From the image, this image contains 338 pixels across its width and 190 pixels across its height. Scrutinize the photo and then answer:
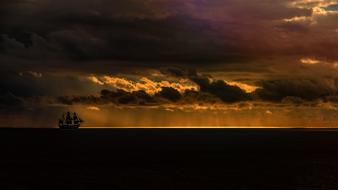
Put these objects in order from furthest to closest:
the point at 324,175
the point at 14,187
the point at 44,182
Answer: the point at 324,175, the point at 44,182, the point at 14,187

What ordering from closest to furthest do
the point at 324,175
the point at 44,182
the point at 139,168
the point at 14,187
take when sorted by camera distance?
the point at 14,187 → the point at 44,182 → the point at 324,175 → the point at 139,168

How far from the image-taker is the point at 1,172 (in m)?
94.7

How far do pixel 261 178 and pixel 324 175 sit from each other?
44.9 ft

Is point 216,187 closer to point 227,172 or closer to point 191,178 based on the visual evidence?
point 191,178

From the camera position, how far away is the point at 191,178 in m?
87.3

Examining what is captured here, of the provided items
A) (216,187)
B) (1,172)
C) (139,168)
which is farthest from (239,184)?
(1,172)

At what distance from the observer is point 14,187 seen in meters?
73.8

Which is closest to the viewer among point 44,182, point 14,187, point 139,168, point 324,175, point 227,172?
point 14,187

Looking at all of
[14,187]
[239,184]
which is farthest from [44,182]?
[239,184]

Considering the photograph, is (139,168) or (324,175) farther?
(139,168)

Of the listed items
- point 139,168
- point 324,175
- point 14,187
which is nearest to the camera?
point 14,187

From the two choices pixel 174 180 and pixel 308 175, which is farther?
pixel 308 175

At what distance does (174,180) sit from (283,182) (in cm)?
1844

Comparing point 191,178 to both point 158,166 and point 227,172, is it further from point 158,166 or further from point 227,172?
point 158,166
